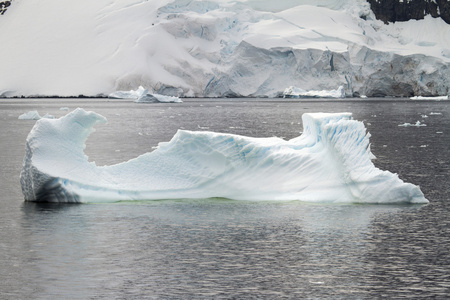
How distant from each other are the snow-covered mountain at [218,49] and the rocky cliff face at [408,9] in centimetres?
93

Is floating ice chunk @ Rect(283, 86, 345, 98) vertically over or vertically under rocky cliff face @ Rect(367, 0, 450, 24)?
under

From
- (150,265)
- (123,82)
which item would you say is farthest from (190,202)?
(123,82)

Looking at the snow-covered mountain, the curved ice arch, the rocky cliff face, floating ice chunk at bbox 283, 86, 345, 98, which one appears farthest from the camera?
the rocky cliff face

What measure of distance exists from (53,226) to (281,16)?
78221mm

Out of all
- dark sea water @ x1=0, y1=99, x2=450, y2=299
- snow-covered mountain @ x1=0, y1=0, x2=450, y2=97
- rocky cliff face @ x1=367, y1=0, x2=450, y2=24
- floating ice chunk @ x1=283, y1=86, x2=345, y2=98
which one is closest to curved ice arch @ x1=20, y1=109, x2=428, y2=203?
dark sea water @ x1=0, y1=99, x2=450, y2=299

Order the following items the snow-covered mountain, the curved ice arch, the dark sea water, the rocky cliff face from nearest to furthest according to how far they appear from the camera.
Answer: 1. the dark sea water
2. the curved ice arch
3. the snow-covered mountain
4. the rocky cliff face

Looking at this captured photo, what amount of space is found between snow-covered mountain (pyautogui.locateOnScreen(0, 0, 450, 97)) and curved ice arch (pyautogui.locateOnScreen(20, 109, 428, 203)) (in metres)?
55.9

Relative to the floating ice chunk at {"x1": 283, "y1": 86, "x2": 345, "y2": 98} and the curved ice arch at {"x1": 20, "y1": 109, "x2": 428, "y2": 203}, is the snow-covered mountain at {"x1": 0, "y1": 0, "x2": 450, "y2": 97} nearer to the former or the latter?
the floating ice chunk at {"x1": 283, "y1": 86, "x2": 345, "y2": 98}

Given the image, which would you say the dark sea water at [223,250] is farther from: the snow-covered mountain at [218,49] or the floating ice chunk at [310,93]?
the snow-covered mountain at [218,49]

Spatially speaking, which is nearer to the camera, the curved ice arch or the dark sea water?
the dark sea water

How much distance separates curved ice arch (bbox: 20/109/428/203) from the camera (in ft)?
42.0

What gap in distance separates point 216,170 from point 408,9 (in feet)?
277

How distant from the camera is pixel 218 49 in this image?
262 ft

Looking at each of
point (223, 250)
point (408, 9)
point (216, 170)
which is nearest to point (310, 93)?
point (408, 9)
